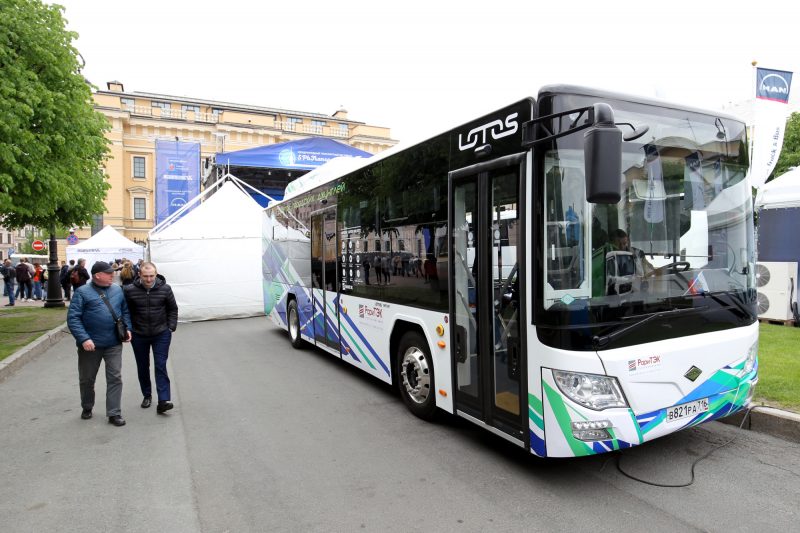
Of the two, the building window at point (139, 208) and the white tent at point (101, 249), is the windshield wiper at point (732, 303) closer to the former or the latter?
the white tent at point (101, 249)

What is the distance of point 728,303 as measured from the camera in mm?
4137

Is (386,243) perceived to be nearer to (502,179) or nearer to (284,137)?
(502,179)

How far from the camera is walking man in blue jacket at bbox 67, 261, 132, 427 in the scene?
219 inches

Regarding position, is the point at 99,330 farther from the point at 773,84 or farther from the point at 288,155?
the point at 288,155

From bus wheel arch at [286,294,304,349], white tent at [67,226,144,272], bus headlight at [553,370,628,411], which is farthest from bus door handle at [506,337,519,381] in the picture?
white tent at [67,226,144,272]

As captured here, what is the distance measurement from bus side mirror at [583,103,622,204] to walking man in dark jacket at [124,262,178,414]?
490cm

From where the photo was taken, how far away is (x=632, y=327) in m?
3.63

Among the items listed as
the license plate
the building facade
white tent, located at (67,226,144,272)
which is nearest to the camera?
the license plate

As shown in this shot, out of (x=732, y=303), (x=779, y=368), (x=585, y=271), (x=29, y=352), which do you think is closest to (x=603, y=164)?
(x=585, y=271)

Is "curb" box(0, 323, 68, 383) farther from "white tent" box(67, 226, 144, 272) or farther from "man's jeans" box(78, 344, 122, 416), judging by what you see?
"white tent" box(67, 226, 144, 272)

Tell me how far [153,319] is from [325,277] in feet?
9.16

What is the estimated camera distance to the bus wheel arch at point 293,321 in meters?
10.2

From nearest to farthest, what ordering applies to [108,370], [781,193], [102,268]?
[102,268] → [108,370] → [781,193]

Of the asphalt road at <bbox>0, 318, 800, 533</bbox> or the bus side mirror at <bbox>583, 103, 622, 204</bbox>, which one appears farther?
the asphalt road at <bbox>0, 318, 800, 533</bbox>
